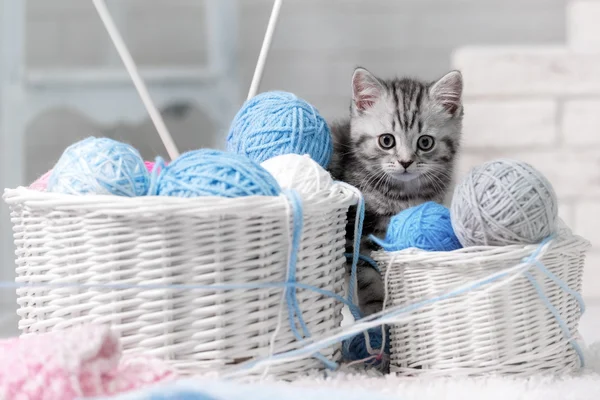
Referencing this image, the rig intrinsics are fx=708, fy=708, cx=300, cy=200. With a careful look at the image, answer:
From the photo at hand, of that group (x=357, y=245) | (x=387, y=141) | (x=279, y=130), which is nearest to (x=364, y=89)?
(x=387, y=141)

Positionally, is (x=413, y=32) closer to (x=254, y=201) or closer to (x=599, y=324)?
(x=599, y=324)

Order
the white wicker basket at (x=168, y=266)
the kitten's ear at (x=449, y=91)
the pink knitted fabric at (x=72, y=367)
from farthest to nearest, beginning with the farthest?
the kitten's ear at (x=449, y=91) → the white wicker basket at (x=168, y=266) → the pink knitted fabric at (x=72, y=367)

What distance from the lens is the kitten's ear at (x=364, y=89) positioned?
149 centimetres

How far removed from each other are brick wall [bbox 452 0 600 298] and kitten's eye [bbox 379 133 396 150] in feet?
2.35

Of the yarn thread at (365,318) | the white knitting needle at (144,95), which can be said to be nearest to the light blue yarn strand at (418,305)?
the yarn thread at (365,318)

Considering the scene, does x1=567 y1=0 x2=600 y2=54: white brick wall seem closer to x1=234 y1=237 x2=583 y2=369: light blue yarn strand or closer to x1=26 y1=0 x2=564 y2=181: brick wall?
x1=26 y1=0 x2=564 y2=181: brick wall

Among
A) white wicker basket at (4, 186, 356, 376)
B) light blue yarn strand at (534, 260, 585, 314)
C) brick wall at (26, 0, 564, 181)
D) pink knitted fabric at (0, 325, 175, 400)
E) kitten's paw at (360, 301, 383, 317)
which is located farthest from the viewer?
brick wall at (26, 0, 564, 181)

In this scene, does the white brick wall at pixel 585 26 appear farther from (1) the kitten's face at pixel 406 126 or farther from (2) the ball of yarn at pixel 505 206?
(2) the ball of yarn at pixel 505 206

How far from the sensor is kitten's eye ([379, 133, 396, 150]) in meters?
1.45

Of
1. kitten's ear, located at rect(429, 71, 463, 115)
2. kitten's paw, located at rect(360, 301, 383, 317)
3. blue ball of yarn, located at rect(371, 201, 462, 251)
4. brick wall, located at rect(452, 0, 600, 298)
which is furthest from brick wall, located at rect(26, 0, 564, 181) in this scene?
blue ball of yarn, located at rect(371, 201, 462, 251)

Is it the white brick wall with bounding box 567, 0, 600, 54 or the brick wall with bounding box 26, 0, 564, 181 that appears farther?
the brick wall with bounding box 26, 0, 564, 181

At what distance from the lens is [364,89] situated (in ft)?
4.96

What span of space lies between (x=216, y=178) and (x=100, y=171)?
0.57 ft

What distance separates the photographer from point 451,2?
219 centimetres
